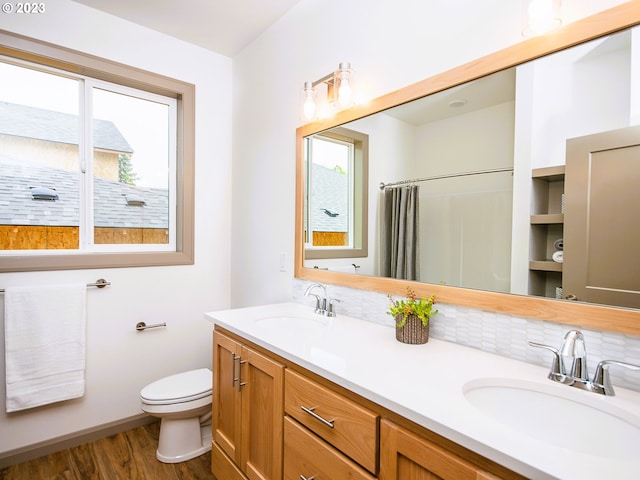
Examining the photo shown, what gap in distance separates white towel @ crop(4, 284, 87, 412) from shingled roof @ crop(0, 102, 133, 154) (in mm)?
922

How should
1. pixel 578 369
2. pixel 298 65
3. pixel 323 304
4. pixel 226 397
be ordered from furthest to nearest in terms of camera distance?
pixel 298 65 < pixel 323 304 < pixel 226 397 < pixel 578 369

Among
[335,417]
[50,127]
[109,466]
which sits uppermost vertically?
[50,127]

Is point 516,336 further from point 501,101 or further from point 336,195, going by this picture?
point 336,195

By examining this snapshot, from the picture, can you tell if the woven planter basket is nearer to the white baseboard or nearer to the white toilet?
the white toilet

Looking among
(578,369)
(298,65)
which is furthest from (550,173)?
(298,65)

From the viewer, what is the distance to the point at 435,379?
0.95 m

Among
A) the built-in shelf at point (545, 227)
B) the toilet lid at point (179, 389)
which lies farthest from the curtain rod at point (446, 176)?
the toilet lid at point (179, 389)

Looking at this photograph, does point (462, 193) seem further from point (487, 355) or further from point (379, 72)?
point (379, 72)

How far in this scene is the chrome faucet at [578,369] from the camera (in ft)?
2.87

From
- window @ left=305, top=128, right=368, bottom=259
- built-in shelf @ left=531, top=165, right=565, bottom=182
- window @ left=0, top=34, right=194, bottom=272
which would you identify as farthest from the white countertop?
window @ left=0, top=34, right=194, bottom=272

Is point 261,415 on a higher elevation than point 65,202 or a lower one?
lower

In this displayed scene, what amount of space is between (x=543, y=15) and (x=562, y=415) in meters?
1.13

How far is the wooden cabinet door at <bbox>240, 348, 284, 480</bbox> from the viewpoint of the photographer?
126cm

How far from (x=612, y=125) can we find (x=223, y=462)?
6.67 feet
